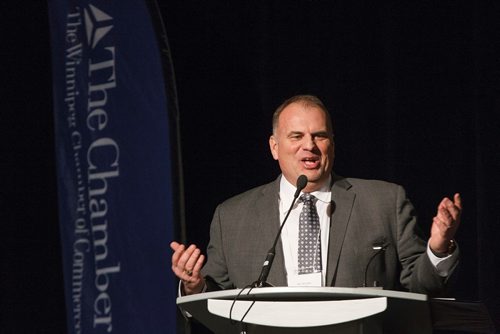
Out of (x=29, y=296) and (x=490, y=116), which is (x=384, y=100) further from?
(x=29, y=296)

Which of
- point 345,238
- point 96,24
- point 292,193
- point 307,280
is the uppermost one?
point 96,24

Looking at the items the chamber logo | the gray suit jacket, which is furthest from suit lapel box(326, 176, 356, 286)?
the chamber logo

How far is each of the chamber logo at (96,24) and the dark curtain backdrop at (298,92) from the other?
49 cm

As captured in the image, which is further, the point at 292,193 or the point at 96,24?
the point at 96,24

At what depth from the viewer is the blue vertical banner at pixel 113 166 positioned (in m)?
3.55

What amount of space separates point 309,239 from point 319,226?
0.25 ft

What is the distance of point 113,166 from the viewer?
3787mm

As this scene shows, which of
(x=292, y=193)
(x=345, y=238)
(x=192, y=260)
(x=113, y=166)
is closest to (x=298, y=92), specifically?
(x=113, y=166)

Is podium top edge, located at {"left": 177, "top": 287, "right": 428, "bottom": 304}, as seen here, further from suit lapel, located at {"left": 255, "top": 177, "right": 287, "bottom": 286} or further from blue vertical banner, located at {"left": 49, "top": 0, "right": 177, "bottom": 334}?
blue vertical banner, located at {"left": 49, "top": 0, "right": 177, "bottom": 334}

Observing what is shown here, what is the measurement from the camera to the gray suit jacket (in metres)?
2.80

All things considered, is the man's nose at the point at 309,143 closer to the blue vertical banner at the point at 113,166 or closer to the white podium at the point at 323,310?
the blue vertical banner at the point at 113,166

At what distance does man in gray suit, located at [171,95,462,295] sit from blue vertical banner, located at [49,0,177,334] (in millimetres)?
549

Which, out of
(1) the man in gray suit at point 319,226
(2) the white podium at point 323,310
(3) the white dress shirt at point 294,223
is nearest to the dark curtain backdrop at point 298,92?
(1) the man in gray suit at point 319,226

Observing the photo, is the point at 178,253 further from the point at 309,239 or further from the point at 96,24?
the point at 96,24
